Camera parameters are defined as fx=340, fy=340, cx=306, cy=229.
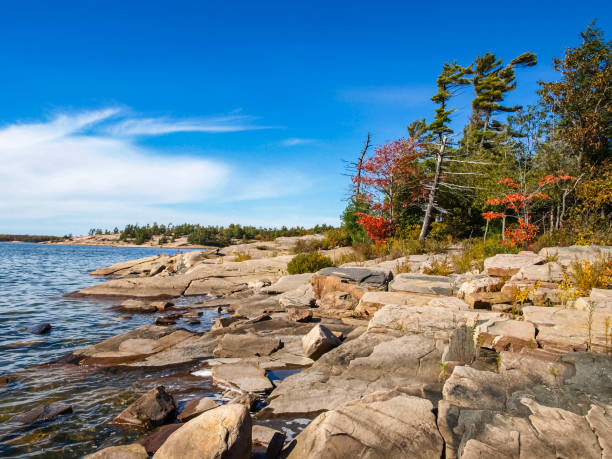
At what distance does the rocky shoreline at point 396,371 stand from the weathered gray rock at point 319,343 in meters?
0.03

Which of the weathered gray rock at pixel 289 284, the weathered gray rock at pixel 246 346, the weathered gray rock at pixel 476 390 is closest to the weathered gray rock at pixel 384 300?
the weathered gray rock at pixel 246 346

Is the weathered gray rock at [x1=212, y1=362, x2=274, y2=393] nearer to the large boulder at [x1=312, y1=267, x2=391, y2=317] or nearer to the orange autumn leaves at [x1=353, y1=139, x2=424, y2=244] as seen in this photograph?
the large boulder at [x1=312, y1=267, x2=391, y2=317]

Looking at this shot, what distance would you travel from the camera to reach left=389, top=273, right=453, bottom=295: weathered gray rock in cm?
757

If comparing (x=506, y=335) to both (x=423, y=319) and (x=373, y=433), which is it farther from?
(x=373, y=433)

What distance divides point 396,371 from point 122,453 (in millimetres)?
3173

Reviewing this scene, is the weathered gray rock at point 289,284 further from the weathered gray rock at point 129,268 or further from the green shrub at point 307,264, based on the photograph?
the weathered gray rock at point 129,268

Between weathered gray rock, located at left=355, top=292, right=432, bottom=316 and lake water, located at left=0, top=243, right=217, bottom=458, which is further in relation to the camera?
weathered gray rock, located at left=355, top=292, right=432, bottom=316

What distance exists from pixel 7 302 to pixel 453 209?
1971 centimetres

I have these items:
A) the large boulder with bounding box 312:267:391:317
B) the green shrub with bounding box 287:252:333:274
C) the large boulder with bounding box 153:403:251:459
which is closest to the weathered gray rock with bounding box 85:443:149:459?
the large boulder with bounding box 153:403:251:459

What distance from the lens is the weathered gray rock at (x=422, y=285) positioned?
7.57 meters

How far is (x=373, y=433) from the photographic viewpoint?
9.07 ft

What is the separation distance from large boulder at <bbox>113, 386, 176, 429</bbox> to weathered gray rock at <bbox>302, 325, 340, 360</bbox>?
2290mm

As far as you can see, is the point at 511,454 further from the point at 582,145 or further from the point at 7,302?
the point at 582,145

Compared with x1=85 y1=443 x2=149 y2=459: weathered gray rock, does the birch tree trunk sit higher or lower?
higher
